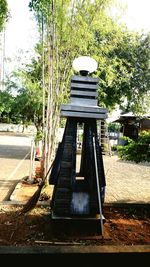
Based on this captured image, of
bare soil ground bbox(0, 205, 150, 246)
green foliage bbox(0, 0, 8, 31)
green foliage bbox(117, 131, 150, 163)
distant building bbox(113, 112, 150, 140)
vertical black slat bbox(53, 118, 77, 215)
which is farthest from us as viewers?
distant building bbox(113, 112, 150, 140)

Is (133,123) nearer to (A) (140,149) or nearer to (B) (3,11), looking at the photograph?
(B) (3,11)

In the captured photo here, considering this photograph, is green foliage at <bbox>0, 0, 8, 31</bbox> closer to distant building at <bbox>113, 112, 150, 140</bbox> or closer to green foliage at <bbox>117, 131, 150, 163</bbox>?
green foliage at <bbox>117, 131, 150, 163</bbox>

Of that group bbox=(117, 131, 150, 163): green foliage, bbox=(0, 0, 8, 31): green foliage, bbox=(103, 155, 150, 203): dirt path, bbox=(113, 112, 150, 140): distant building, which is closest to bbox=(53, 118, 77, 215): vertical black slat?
bbox=(117, 131, 150, 163): green foliage

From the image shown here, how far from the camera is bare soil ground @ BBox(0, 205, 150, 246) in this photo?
4203 mm

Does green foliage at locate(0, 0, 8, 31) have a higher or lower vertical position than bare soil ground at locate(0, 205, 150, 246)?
higher

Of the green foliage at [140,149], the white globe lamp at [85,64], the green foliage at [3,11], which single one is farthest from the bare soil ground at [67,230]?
the green foliage at [3,11]

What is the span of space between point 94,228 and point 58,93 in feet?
14.0

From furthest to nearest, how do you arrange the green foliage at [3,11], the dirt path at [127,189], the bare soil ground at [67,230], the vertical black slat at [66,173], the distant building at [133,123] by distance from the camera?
the distant building at [133,123] → the green foliage at [3,11] → the dirt path at [127,189] → the vertical black slat at [66,173] → the bare soil ground at [67,230]

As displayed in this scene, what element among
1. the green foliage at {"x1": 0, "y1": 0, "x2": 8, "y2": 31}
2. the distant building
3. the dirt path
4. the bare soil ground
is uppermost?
the green foliage at {"x1": 0, "y1": 0, "x2": 8, "y2": 31}

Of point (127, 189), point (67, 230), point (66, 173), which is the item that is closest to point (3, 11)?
point (127, 189)

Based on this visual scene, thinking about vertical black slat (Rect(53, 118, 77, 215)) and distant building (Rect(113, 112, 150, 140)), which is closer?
vertical black slat (Rect(53, 118, 77, 215))

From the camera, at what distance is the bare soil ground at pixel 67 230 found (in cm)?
420

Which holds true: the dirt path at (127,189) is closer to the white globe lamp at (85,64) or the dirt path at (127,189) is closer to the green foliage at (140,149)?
the green foliage at (140,149)

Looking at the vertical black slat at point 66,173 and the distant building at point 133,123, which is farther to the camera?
the distant building at point 133,123
